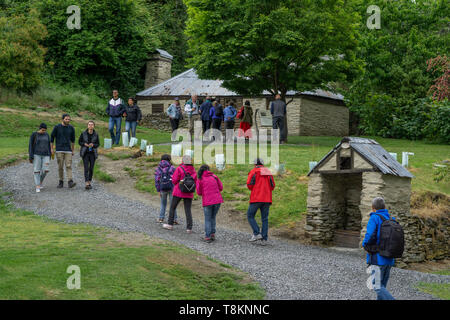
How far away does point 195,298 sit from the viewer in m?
8.10

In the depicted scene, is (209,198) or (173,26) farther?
(173,26)

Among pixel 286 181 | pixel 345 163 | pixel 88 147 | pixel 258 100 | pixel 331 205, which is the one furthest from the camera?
pixel 258 100

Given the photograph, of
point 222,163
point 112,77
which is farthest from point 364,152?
point 112,77

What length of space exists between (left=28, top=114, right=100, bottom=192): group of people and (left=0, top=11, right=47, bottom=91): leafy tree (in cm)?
1638

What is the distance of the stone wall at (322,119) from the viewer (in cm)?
3516

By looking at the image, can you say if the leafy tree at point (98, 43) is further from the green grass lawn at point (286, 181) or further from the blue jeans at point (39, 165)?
the blue jeans at point (39, 165)

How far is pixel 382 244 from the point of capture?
826 centimetres

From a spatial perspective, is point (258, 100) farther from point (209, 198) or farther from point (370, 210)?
point (209, 198)

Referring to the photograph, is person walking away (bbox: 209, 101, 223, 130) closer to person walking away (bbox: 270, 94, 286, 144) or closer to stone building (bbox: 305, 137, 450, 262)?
person walking away (bbox: 270, 94, 286, 144)

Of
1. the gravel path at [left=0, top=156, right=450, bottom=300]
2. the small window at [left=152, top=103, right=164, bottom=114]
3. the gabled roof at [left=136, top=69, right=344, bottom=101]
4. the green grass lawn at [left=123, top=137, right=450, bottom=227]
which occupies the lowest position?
the gravel path at [left=0, top=156, right=450, bottom=300]

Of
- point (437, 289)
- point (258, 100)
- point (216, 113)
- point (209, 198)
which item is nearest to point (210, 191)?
point (209, 198)

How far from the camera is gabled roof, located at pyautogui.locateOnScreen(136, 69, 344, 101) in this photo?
36344 mm

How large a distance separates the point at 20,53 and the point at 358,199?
22798 millimetres

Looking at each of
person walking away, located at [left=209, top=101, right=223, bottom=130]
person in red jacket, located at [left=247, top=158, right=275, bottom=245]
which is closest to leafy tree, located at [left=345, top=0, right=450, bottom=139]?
person walking away, located at [left=209, top=101, right=223, bottom=130]
